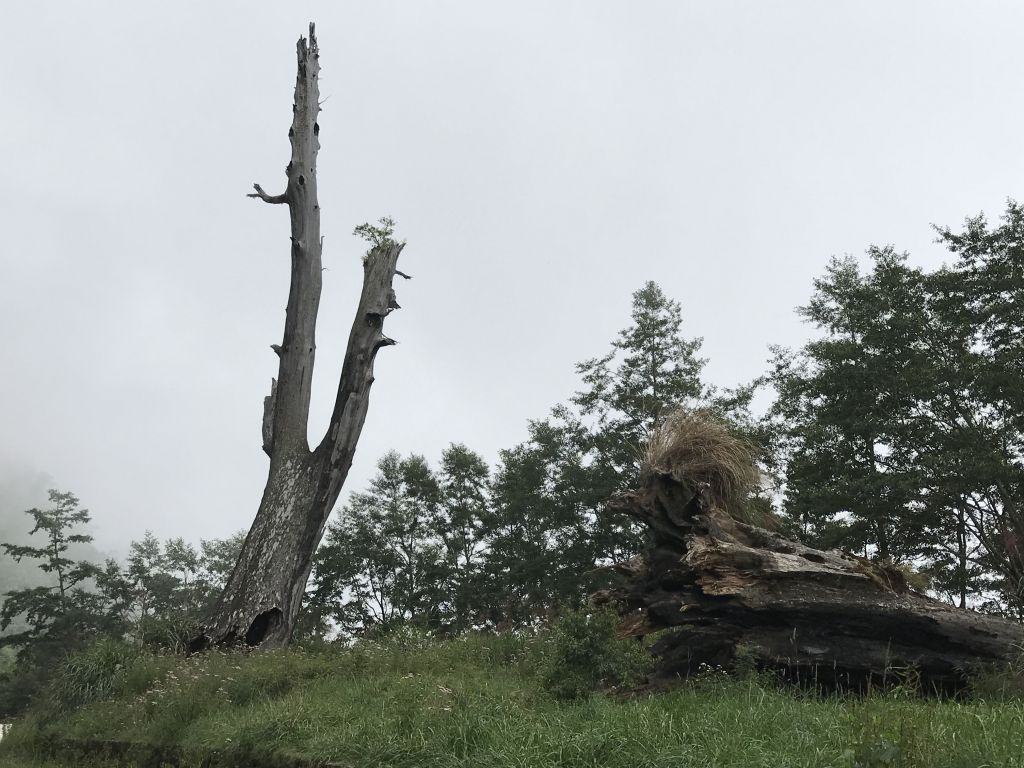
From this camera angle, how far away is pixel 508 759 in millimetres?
3346

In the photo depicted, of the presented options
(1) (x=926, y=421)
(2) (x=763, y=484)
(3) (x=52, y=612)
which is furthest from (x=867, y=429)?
(3) (x=52, y=612)

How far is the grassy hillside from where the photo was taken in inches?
120

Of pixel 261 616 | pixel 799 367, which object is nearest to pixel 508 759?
pixel 261 616

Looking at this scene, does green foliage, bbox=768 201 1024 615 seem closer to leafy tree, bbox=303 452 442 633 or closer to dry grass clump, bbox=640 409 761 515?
dry grass clump, bbox=640 409 761 515

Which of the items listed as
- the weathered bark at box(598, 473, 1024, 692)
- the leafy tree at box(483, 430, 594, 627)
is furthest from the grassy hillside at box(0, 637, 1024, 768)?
the leafy tree at box(483, 430, 594, 627)

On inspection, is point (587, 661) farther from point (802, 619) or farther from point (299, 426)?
point (299, 426)

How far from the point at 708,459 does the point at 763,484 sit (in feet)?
3.11

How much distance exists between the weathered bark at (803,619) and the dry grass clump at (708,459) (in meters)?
0.74

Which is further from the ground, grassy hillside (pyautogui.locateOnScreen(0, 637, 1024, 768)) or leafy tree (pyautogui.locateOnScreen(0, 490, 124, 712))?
grassy hillside (pyautogui.locateOnScreen(0, 637, 1024, 768))

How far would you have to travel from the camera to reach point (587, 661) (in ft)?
18.5

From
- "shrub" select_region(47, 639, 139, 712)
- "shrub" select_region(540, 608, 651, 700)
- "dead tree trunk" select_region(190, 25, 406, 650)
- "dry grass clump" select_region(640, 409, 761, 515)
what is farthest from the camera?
"dead tree trunk" select_region(190, 25, 406, 650)

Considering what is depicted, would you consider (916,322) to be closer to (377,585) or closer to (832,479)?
(832,479)

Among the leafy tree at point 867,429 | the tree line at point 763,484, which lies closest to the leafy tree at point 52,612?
the tree line at point 763,484

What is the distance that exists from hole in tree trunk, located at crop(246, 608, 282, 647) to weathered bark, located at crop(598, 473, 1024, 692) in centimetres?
615
